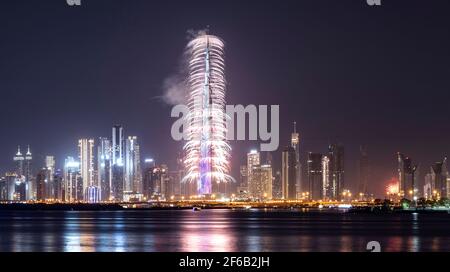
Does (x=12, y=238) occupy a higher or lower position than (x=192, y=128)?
lower

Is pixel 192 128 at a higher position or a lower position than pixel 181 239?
higher

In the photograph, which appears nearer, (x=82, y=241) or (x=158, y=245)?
(x=158, y=245)

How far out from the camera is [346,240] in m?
81.2
